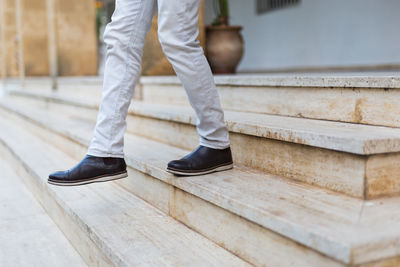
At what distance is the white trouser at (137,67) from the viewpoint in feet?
4.64

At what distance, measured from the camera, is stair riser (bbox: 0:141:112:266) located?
1438 mm

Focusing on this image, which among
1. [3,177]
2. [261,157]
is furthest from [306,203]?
[3,177]

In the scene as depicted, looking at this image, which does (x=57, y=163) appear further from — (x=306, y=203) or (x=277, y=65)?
(x=277, y=65)

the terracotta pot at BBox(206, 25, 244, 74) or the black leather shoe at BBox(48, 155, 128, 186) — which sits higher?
the terracotta pot at BBox(206, 25, 244, 74)

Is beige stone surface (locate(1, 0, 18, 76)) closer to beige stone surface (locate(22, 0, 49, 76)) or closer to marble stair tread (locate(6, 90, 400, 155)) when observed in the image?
beige stone surface (locate(22, 0, 49, 76))

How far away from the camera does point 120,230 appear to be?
1420 millimetres

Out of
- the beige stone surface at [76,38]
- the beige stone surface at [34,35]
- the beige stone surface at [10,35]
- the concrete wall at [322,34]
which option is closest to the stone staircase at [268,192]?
the concrete wall at [322,34]

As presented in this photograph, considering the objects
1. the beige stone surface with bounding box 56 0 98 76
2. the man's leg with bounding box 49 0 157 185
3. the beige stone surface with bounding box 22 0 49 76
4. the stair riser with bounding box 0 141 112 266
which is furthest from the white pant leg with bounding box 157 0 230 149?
the beige stone surface with bounding box 22 0 49 76

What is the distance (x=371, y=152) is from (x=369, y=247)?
337mm

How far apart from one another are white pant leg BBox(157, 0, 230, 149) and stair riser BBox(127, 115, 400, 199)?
20 centimetres

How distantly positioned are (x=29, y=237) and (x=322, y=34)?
15.7 feet

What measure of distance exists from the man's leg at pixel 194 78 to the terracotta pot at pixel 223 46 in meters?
1.96

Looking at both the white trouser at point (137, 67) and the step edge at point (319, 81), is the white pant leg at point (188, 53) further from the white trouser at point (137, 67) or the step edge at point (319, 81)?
the step edge at point (319, 81)

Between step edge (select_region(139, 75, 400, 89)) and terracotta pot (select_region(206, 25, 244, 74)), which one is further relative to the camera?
terracotta pot (select_region(206, 25, 244, 74))
